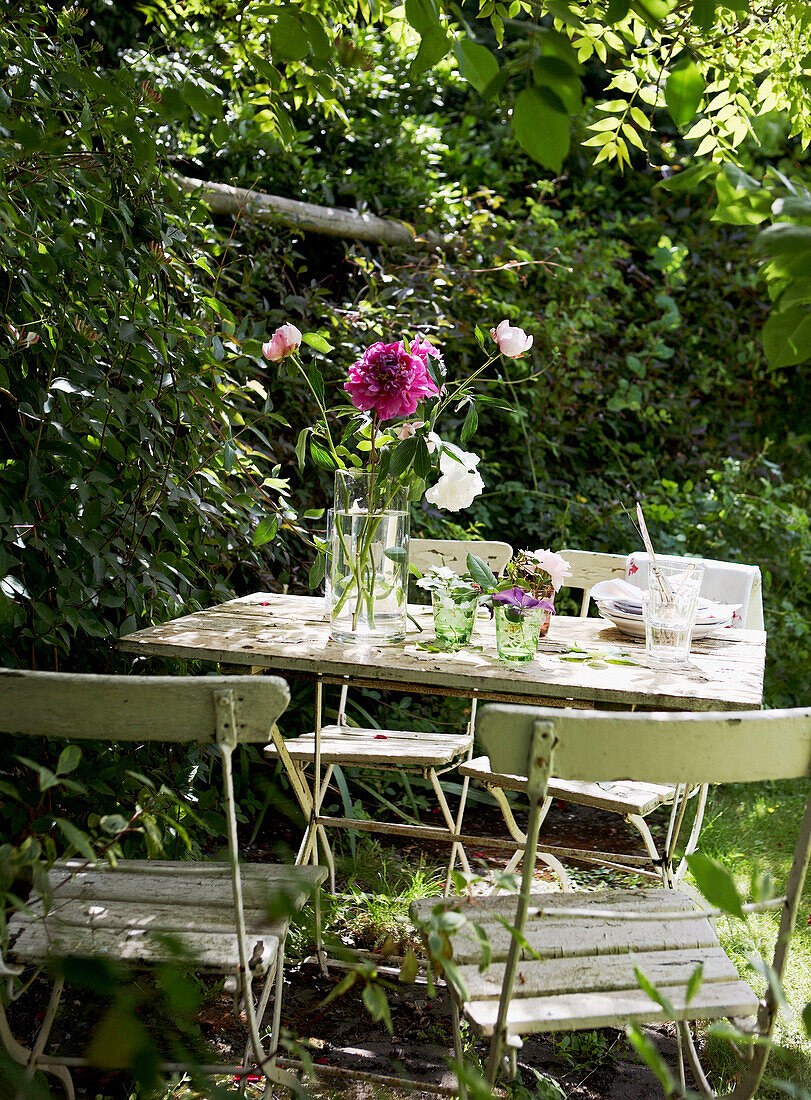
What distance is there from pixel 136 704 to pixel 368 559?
3.23 ft

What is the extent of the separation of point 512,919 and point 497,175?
14.7 ft

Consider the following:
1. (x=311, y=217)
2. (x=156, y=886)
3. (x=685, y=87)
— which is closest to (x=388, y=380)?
(x=685, y=87)

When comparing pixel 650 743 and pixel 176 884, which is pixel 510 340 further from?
pixel 176 884

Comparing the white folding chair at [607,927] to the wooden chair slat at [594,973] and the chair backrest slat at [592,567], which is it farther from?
the chair backrest slat at [592,567]

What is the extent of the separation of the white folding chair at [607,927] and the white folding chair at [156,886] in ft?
0.90

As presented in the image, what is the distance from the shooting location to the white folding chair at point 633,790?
7.78 ft

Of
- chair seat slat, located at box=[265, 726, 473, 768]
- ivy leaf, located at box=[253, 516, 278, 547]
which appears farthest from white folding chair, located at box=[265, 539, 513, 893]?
ivy leaf, located at box=[253, 516, 278, 547]

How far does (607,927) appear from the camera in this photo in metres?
1.70

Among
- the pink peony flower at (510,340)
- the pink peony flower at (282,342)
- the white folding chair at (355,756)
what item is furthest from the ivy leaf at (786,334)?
the white folding chair at (355,756)

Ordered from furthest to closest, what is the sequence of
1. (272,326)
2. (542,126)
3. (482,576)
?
1. (272,326)
2. (482,576)
3. (542,126)

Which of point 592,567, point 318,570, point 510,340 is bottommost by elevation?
point 592,567

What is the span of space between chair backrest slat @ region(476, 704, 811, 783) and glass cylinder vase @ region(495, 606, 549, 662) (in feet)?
2.66

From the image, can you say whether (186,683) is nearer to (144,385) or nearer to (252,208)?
(144,385)

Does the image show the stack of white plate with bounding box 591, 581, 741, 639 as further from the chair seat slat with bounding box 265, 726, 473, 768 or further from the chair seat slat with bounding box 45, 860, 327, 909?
the chair seat slat with bounding box 45, 860, 327, 909
